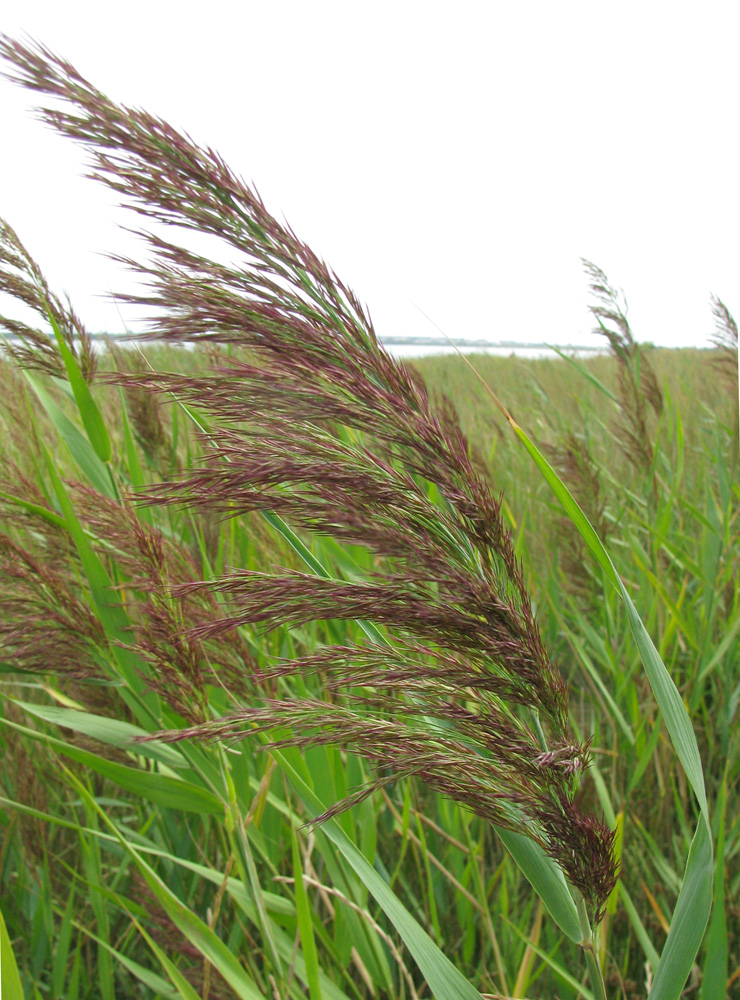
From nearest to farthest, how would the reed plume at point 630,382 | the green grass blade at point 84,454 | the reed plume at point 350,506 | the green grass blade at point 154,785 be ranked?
the reed plume at point 350,506, the green grass blade at point 154,785, the green grass blade at point 84,454, the reed plume at point 630,382

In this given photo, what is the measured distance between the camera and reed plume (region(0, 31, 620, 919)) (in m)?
0.49

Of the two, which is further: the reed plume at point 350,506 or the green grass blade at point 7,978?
the green grass blade at point 7,978

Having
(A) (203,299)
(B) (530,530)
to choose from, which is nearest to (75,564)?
(A) (203,299)

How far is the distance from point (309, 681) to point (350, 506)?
2.88ft

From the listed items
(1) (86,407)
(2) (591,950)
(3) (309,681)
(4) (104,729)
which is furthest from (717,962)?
(1) (86,407)

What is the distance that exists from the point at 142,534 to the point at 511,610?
0.49 meters

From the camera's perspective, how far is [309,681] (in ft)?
4.21

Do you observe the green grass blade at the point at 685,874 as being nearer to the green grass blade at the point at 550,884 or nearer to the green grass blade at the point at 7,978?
the green grass blade at the point at 550,884

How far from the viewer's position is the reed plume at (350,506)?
492 mm

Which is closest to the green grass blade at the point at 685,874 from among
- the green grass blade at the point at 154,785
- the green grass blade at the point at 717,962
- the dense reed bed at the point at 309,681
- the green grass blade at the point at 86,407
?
the dense reed bed at the point at 309,681

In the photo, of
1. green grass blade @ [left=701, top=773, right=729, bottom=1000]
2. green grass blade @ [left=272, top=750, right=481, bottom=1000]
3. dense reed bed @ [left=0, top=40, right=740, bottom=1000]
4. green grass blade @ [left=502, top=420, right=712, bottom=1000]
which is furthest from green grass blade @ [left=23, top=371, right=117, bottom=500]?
green grass blade @ [left=701, top=773, right=729, bottom=1000]

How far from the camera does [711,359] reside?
260 centimetres

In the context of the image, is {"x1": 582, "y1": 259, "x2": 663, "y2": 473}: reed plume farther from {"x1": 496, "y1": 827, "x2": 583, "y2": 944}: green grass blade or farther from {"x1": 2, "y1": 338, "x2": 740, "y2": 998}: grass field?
{"x1": 496, "y1": 827, "x2": 583, "y2": 944}: green grass blade

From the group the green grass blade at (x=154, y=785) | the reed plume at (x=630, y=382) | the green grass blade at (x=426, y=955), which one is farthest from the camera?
the reed plume at (x=630, y=382)
